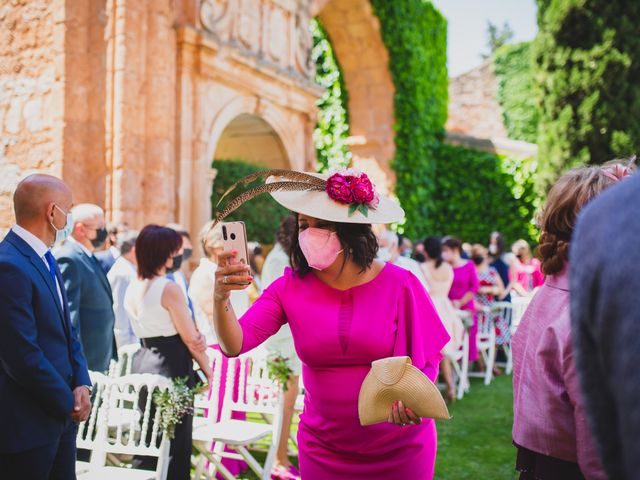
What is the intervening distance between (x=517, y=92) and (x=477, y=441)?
70.2ft

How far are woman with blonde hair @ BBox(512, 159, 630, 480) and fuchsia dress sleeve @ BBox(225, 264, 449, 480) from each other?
21.5 inches

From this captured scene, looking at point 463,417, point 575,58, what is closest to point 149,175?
point 463,417

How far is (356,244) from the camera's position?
2705 millimetres

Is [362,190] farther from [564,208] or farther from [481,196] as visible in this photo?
[481,196]

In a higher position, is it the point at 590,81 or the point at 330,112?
the point at 590,81

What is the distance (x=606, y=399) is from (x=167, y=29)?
809cm

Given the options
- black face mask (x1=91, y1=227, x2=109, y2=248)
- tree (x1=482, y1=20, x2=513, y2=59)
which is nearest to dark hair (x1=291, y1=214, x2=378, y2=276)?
black face mask (x1=91, y1=227, x2=109, y2=248)

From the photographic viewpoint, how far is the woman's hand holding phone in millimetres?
2309

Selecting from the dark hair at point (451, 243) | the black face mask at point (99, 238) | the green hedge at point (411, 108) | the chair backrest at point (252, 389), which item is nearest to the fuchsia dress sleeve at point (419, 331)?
the chair backrest at point (252, 389)

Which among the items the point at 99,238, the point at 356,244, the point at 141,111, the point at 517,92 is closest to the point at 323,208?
the point at 356,244

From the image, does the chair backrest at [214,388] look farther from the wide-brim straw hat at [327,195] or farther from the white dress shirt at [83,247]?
the wide-brim straw hat at [327,195]

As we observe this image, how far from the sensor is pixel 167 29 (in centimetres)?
810

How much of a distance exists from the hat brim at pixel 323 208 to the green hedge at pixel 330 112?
1301cm

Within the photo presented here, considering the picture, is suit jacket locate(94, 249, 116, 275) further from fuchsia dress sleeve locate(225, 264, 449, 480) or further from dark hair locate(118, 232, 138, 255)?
fuchsia dress sleeve locate(225, 264, 449, 480)
